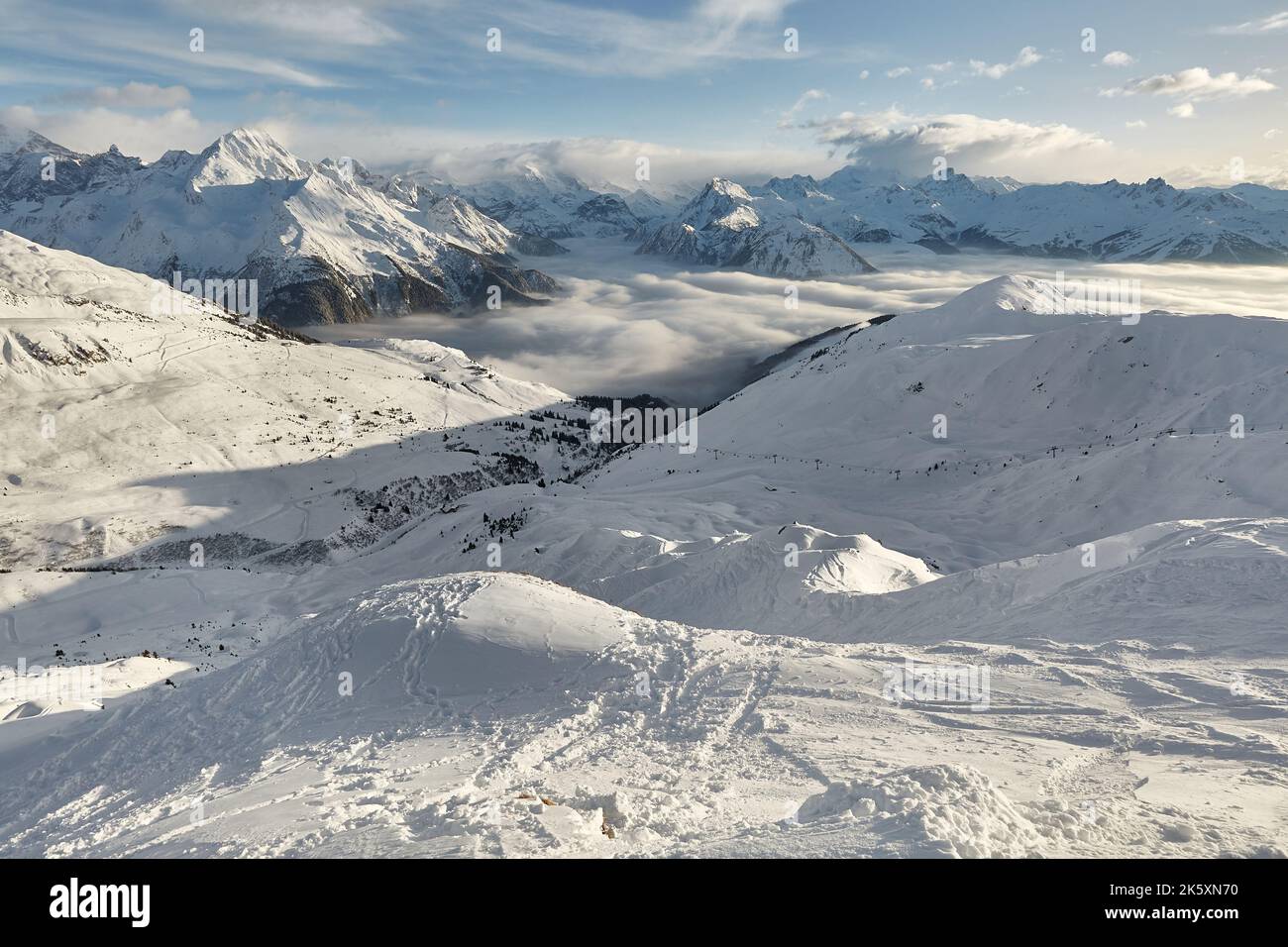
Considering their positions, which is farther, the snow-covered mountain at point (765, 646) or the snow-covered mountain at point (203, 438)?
the snow-covered mountain at point (203, 438)

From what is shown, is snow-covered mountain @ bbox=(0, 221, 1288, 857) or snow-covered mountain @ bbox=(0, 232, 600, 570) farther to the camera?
snow-covered mountain @ bbox=(0, 232, 600, 570)

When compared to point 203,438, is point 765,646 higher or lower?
lower

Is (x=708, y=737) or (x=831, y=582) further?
(x=831, y=582)

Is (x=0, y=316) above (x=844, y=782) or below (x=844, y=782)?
above

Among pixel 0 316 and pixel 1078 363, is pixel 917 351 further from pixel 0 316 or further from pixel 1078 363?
pixel 0 316

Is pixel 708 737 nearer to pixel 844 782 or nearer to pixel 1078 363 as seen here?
pixel 844 782

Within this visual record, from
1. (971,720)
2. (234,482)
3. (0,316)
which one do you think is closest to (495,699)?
(971,720)

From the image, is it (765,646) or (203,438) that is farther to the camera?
(203,438)
